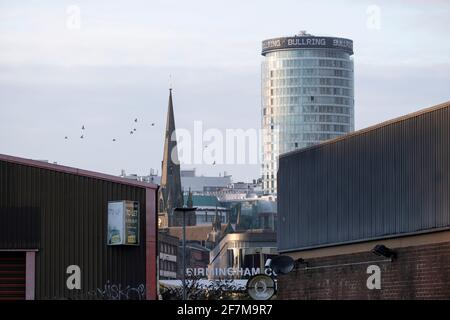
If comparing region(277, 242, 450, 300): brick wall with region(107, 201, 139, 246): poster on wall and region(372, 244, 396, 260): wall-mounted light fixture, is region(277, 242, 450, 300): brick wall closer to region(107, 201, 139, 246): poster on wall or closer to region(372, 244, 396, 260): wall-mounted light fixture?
region(372, 244, 396, 260): wall-mounted light fixture

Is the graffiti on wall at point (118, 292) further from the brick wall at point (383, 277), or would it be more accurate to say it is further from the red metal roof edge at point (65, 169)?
the brick wall at point (383, 277)

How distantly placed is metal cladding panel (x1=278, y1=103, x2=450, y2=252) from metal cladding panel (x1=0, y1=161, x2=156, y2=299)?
8.47 metres

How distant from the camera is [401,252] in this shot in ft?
156

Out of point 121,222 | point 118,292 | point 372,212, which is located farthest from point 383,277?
point 121,222

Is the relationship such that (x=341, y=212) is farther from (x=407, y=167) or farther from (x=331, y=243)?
(x=407, y=167)

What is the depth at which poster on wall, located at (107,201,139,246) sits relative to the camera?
4797 centimetres

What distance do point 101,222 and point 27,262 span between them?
2893mm

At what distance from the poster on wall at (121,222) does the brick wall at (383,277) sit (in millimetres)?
8735

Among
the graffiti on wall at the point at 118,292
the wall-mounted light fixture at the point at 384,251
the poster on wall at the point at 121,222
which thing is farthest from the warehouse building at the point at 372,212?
the poster on wall at the point at 121,222

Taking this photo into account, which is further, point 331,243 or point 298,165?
point 298,165

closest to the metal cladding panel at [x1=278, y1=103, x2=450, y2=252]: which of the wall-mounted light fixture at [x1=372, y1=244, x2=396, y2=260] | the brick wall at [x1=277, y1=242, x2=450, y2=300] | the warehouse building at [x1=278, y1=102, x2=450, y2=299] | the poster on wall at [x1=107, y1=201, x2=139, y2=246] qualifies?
the warehouse building at [x1=278, y1=102, x2=450, y2=299]
